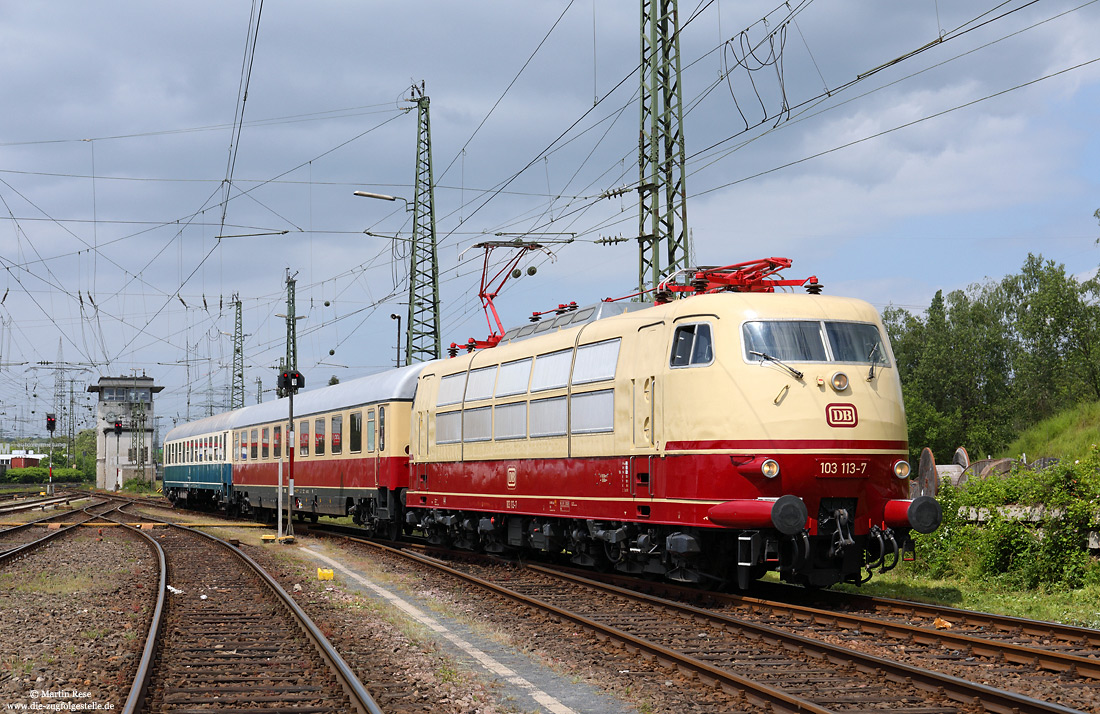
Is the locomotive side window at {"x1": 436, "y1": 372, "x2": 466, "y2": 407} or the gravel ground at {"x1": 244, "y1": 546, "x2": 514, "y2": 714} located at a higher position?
the locomotive side window at {"x1": 436, "y1": 372, "x2": 466, "y2": 407}

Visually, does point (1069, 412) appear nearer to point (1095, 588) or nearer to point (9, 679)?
point (1095, 588)

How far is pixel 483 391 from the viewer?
1853cm

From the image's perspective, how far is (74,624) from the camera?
12008mm

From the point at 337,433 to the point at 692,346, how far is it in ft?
49.4

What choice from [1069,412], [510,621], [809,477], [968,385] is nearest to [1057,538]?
Answer: [809,477]

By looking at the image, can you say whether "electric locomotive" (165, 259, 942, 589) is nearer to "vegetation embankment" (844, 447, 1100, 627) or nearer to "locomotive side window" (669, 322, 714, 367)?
"locomotive side window" (669, 322, 714, 367)

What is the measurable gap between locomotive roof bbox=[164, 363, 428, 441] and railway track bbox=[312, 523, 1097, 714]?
9754mm

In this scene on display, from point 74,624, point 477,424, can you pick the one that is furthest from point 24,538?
point 74,624

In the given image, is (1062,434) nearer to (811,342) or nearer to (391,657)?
(811,342)

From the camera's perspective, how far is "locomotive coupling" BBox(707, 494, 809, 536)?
11609mm

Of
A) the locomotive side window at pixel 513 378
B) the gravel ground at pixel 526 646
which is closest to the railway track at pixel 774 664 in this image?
the gravel ground at pixel 526 646

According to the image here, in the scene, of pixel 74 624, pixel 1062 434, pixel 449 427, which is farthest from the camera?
pixel 1062 434

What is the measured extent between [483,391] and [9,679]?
10399mm

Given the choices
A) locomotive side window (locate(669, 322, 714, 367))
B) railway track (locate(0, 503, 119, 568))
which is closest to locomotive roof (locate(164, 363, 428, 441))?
railway track (locate(0, 503, 119, 568))
